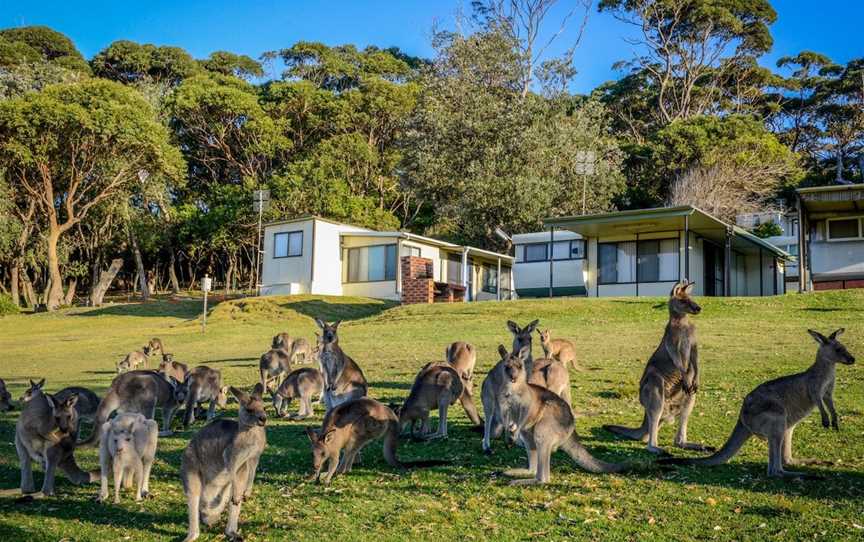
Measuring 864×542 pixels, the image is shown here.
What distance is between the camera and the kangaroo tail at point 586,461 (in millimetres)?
9188

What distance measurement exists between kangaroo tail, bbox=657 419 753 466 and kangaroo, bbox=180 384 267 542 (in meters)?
4.30

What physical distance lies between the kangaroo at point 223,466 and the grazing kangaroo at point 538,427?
269 centimetres

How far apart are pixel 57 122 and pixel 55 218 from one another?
20.6ft

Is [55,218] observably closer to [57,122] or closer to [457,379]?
[57,122]

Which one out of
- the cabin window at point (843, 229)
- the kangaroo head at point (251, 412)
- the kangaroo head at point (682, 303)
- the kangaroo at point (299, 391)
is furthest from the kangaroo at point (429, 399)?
the cabin window at point (843, 229)

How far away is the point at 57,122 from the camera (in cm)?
4828

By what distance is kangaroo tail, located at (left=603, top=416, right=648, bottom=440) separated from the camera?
10.8 metres

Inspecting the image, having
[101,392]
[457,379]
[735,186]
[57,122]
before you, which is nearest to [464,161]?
[735,186]

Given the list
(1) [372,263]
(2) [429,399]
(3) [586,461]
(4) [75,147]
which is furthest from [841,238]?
(4) [75,147]

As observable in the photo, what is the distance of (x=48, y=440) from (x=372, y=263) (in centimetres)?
3746

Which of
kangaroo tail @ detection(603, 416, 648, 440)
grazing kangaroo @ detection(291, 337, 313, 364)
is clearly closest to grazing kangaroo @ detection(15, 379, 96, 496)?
kangaroo tail @ detection(603, 416, 648, 440)

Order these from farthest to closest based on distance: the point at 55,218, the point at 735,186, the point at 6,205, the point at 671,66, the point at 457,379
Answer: the point at 671,66 < the point at 735,186 < the point at 55,218 < the point at 6,205 < the point at 457,379

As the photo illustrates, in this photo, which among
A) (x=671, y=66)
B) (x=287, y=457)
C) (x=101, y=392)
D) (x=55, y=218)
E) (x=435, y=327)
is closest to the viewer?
(x=287, y=457)

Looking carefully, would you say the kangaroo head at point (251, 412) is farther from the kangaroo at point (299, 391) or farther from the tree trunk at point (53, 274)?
the tree trunk at point (53, 274)
